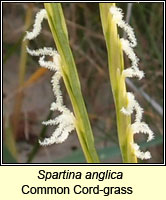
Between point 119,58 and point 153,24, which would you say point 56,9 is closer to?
point 119,58

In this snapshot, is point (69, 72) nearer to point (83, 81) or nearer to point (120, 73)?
point (120, 73)

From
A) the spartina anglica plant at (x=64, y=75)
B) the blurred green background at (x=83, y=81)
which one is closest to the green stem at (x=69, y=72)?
the spartina anglica plant at (x=64, y=75)

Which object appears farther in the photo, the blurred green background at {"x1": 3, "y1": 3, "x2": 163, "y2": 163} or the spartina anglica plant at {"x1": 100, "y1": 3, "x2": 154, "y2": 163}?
the blurred green background at {"x1": 3, "y1": 3, "x2": 163, "y2": 163}

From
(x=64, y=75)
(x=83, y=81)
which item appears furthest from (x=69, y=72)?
(x=83, y=81)

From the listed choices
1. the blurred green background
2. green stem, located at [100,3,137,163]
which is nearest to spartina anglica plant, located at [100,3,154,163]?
green stem, located at [100,3,137,163]

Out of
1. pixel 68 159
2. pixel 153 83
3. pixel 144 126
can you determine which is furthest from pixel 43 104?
pixel 144 126

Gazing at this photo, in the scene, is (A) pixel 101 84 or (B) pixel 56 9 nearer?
(B) pixel 56 9

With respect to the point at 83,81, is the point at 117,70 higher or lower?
lower

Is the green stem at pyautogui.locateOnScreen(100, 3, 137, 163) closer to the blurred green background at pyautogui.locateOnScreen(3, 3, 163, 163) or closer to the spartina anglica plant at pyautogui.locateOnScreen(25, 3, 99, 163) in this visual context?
the spartina anglica plant at pyautogui.locateOnScreen(25, 3, 99, 163)

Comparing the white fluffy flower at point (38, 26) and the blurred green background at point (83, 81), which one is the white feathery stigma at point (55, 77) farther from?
the blurred green background at point (83, 81)
